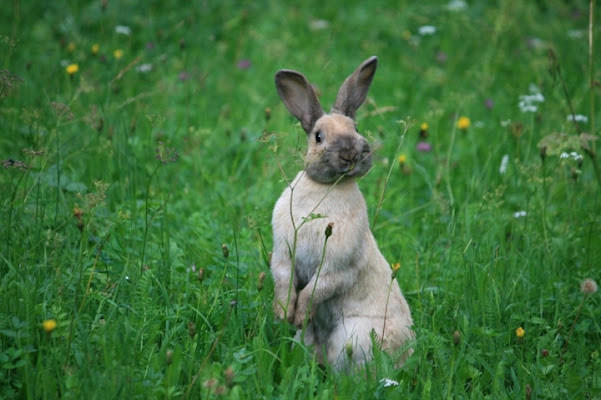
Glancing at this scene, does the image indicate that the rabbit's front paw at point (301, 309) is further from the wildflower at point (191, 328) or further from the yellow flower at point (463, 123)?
the yellow flower at point (463, 123)

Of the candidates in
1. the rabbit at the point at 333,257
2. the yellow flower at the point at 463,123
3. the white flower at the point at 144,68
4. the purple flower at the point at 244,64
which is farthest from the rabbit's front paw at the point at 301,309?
the purple flower at the point at 244,64

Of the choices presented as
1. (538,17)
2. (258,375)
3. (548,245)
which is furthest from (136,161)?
(538,17)

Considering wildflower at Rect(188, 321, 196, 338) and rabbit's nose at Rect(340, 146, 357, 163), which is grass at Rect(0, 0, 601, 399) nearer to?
wildflower at Rect(188, 321, 196, 338)

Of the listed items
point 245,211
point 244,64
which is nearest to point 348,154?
point 245,211

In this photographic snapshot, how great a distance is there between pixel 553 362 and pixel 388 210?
2.01 metres

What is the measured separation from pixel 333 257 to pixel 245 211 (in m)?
1.54

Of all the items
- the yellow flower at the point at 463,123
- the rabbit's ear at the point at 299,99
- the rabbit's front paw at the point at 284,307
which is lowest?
the yellow flower at the point at 463,123

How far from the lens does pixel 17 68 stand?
6562 millimetres

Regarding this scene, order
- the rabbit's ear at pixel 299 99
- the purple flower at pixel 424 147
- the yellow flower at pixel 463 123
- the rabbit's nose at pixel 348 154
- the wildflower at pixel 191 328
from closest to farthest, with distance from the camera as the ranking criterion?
the wildflower at pixel 191 328 < the rabbit's nose at pixel 348 154 < the rabbit's ear at pixel 299 99 < the purple flower at pixel 424 147 < the yellow flower at pixel 463 123

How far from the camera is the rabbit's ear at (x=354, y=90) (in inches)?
160

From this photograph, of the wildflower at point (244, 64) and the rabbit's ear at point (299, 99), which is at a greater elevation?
the rabbit's ear at point (299, 99)

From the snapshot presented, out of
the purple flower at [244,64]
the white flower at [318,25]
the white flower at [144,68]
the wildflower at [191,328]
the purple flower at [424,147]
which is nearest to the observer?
the wildflower at [191,328]

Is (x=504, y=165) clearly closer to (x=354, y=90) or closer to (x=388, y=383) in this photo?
(x=354, y=90)

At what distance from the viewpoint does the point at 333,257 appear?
12.4 ft
